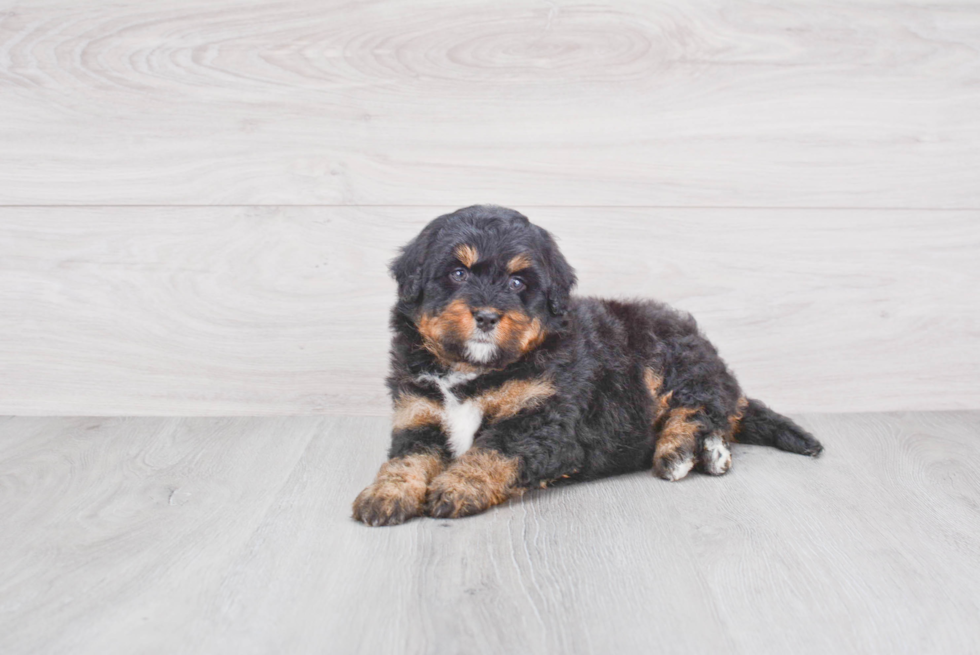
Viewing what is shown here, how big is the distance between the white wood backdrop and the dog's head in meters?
0.96

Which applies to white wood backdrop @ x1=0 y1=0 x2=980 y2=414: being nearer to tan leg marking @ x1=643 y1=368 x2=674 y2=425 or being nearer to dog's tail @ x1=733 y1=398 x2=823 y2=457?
dog's tail @ x1=733 y1=398 x2=823 y2=457

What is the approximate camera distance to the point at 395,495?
7.28 ft

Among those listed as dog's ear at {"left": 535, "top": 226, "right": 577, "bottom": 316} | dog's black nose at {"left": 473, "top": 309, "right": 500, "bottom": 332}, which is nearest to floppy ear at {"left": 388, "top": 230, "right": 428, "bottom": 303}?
dog's black nose at {"left": 473, "top": 309, "right": 500, "bottom": 332}

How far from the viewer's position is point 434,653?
1.57 metres

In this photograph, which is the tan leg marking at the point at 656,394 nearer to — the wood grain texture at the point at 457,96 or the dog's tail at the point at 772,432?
the dog's tail at the point at 772,432

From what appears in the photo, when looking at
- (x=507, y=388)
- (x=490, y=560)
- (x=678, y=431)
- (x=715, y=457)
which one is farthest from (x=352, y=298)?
Answer: (x=490, y=560)

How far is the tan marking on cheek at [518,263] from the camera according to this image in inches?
91.7

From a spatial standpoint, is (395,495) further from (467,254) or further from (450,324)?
(467,254)

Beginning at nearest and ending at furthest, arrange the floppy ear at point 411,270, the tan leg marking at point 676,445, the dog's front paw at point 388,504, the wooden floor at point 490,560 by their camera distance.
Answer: the wooden floor at point 490,560 → the dog's front paw at point 388,504 → the floppy ear at point 411,270 → the tan leg marking at point 676,445

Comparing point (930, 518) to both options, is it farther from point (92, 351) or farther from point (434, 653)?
point (92, 351)

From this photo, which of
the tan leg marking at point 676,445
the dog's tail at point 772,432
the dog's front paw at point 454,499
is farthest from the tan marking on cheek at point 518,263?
the dog's tail at point 772,432

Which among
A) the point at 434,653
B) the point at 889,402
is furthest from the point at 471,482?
the point at 889,402

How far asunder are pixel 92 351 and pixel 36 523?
53.8 inches

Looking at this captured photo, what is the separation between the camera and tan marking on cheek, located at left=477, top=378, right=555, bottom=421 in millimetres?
2426
